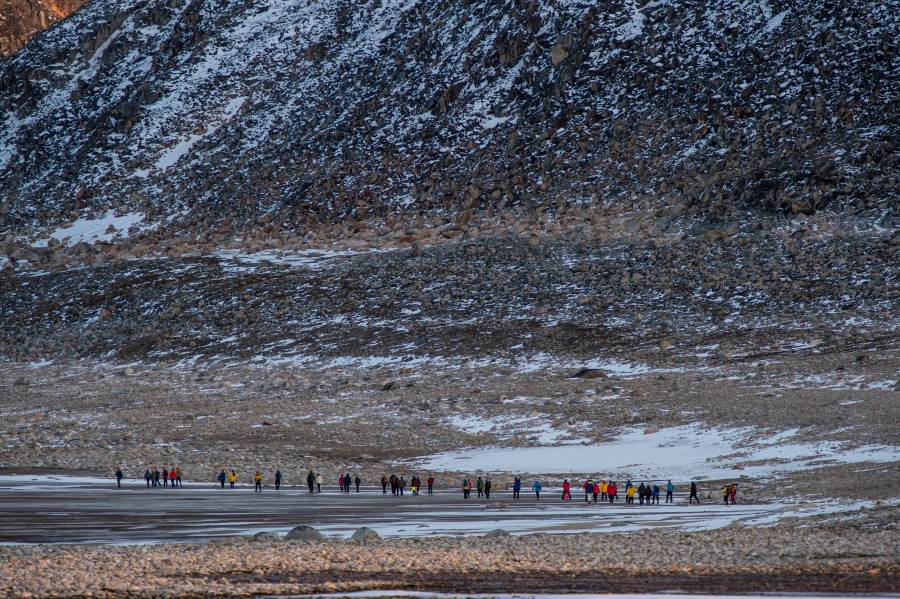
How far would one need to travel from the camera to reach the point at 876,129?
67312 millimetres

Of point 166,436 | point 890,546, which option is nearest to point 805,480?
point 890,546

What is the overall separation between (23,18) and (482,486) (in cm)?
15562

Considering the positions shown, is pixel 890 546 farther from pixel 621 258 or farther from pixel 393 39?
pixel 393 39

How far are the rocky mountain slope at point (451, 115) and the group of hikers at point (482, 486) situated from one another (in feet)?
131

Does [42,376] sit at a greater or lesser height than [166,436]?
greater

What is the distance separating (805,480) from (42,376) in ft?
154

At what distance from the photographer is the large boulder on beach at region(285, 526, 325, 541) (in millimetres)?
18859

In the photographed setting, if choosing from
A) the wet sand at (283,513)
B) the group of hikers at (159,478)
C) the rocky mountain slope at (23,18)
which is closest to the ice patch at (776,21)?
the wet sand at (283,513)

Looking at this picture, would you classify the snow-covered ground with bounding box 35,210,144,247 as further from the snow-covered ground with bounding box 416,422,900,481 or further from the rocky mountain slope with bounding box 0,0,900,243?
the snow-covered ground with bounding box 416,422,900,481

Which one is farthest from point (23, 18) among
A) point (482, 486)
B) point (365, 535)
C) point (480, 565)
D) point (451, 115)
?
→ point (480, 565)

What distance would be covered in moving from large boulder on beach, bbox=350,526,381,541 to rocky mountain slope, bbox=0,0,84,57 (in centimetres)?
15091

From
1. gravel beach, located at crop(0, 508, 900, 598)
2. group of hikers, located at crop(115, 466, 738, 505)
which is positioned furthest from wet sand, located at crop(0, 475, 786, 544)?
gravel beach, located at crop(0, 508, 900, 598)

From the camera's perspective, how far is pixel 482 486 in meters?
27.3

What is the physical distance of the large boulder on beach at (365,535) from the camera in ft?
62.1
